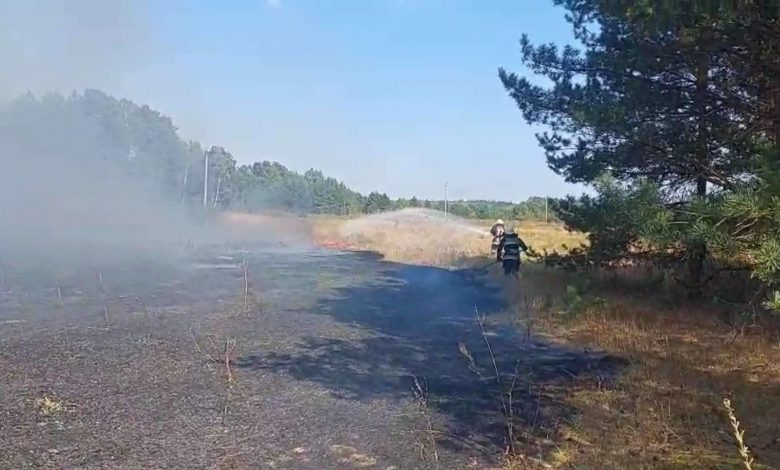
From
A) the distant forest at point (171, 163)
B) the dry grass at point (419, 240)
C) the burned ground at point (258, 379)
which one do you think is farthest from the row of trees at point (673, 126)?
the distant forest at point (171, 163)

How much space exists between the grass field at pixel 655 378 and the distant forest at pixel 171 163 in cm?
4015

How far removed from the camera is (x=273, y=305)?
446 inches

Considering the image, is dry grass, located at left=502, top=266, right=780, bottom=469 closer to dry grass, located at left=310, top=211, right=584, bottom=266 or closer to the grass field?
the grass field

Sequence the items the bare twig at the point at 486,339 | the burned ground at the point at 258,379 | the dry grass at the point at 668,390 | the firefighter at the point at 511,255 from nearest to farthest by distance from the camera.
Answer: the dry grass at the point at 668,390 → the burned ground at the point at 258,379 → the bare twig at the point at 486,339 → the firefighter at the point at 511,255

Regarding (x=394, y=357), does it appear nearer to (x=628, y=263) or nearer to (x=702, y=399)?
(x=702, y=399)

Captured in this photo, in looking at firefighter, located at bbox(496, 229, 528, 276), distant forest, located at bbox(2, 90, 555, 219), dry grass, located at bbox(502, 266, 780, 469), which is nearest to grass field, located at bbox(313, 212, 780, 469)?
dry grass, located at bbox(502, 266, 780, 469)

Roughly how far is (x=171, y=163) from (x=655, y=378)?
6333cm

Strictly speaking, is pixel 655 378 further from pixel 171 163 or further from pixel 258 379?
pixel 171 163

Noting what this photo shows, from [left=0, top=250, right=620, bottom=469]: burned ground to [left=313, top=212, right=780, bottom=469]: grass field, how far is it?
41 cm

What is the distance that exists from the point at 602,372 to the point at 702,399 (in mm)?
1327

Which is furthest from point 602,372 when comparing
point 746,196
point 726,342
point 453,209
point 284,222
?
point 453,209

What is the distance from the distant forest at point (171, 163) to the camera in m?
45.8

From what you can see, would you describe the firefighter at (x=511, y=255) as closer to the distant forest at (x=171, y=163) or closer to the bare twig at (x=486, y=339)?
the bare twig at (x=486, y=339)

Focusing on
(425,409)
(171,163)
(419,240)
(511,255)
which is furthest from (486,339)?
(171,163)
